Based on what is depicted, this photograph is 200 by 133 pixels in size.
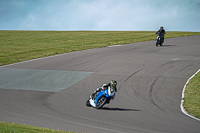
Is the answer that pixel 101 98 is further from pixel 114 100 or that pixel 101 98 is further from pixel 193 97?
pixel 193 97

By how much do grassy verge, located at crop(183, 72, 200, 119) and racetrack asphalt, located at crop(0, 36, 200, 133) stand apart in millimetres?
421

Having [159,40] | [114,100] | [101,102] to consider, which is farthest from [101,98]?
[159,40]

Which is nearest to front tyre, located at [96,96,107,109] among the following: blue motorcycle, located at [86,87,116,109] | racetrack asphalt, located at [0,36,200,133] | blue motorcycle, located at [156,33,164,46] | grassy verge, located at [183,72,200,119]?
blue motorcycle, located at [86,87,116,109]

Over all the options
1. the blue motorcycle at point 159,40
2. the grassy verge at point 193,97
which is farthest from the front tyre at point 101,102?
the blue motorcycle at point 159,40

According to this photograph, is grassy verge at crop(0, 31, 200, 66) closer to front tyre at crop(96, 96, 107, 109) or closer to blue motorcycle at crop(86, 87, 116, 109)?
blue motorcycle at crop(86, 87, 116, 109)

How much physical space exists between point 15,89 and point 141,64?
1016 cm

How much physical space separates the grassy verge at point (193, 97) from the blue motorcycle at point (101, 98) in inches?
135

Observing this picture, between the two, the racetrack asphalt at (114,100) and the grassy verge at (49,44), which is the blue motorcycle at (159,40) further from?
the racetrack asphalt at (114,100)

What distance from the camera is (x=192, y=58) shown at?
23703 mm

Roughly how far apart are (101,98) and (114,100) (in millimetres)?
1693

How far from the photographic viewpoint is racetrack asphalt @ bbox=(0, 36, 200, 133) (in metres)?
9.70

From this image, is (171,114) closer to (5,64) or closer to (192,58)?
(192,58)

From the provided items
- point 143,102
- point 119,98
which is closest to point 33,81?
point 119,98

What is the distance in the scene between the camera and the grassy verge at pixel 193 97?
459 inches
